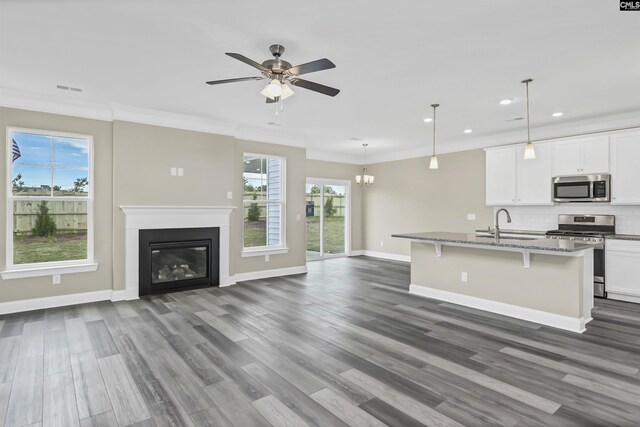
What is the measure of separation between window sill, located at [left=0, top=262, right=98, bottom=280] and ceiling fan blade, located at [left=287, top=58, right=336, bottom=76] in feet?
13.3

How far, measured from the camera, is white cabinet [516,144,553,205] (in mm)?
5816

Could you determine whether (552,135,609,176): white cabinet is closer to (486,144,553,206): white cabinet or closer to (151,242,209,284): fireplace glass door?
(486,144,553,206): white cabinet

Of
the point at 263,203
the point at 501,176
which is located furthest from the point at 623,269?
the point at 263,203

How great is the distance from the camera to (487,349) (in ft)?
10.5

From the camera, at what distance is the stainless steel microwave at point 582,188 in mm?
5223

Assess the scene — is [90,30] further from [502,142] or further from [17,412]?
[502,142]

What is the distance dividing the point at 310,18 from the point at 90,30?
1820mm

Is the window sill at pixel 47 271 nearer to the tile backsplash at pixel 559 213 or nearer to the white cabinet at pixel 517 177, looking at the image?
the white cabinet at pixel 517 177

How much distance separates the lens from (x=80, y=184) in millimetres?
4879

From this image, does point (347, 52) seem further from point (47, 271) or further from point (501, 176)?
point (47, 271)

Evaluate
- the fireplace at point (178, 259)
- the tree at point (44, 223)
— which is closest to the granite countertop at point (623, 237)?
the fireplace at point (178, 259)

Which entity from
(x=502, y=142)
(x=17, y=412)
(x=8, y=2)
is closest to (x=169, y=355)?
(x=17, y=412)

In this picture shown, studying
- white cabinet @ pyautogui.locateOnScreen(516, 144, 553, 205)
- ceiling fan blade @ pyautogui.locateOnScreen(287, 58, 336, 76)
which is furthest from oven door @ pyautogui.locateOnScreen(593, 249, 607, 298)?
ceiling fan blade @ pyautogui.locateOnScreen(287, 58, 336, 76)

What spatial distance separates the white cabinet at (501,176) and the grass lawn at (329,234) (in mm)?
3952
